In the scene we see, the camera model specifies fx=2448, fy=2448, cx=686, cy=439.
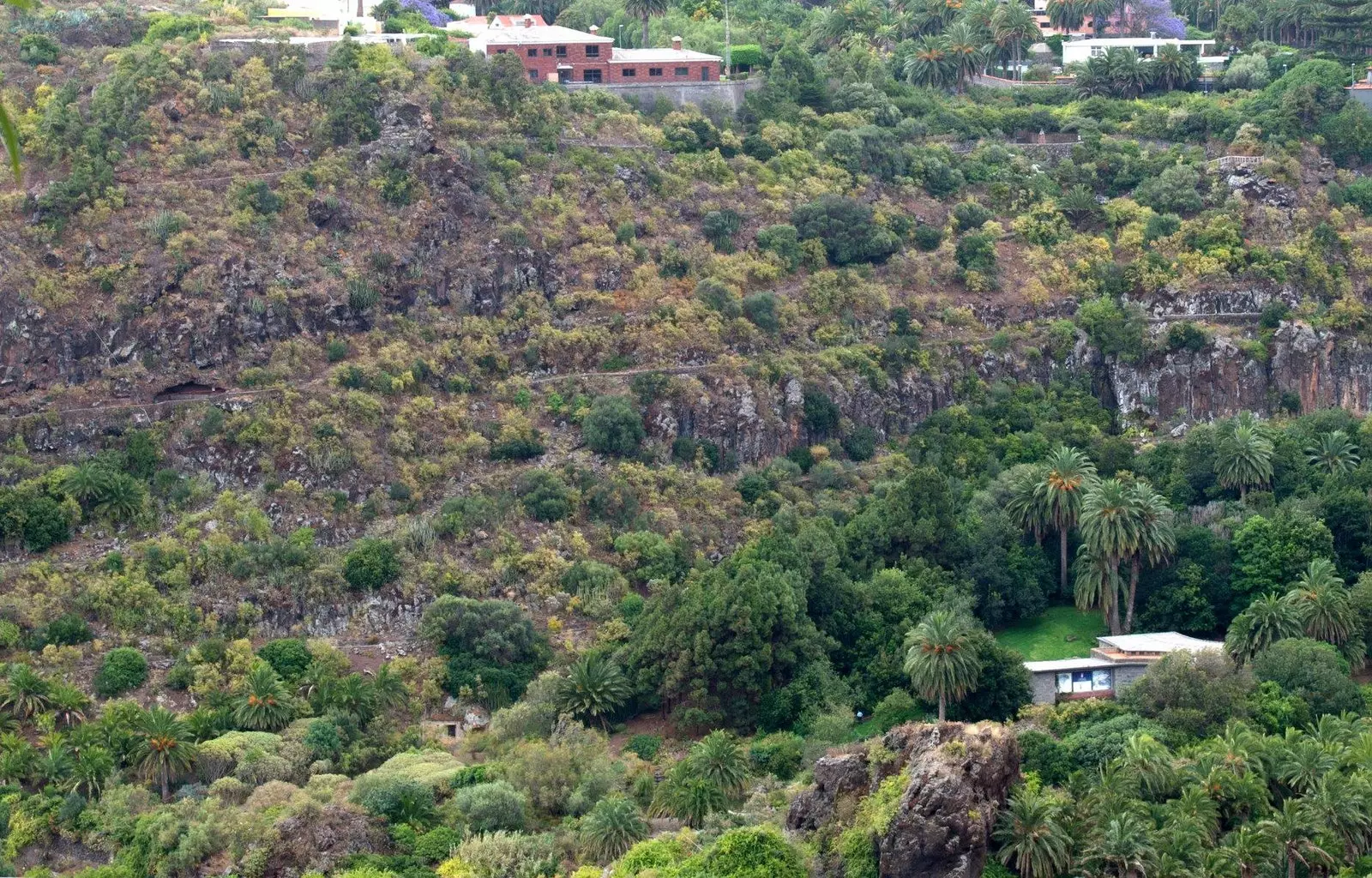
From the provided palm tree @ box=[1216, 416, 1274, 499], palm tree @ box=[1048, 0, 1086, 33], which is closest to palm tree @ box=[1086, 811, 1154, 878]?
palm tree @ box=[1216, 416, 1274, 499]

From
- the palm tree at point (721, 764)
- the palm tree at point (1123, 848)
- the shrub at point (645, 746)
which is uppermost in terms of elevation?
the palm tree at point (1123, 848)

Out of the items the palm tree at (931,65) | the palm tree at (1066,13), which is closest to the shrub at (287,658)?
the palm tree at (931,65)

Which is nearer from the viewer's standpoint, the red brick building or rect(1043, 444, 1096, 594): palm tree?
rect(1043, 444, 1096, 594): palm tree

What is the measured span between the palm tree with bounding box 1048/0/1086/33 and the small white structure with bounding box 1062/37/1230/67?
2.40m

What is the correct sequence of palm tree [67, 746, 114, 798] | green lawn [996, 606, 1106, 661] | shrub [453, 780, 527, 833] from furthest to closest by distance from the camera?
green lawn [996, 606, 1106, 661] < palm tree [67, 746, 114, 798] < shrub [453, 780, 527, 833]

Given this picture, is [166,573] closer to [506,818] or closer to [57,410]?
[57,410]

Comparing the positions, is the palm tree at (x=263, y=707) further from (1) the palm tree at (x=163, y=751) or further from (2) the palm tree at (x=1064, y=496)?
(2) the palm tree at (x=1064, y=496)

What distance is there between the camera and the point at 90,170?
92.2 meters

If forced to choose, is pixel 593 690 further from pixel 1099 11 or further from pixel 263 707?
pixel 1099 11

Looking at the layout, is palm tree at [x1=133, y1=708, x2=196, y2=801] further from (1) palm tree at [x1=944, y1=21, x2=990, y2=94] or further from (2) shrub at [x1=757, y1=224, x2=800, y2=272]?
(1) palm tree at [x1=944, y1=21, x2=990, y2=94]

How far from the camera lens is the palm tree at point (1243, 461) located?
291 feet

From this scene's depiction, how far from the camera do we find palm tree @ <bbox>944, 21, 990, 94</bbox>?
119625 mm

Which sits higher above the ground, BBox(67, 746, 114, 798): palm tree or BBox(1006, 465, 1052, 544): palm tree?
BBox(1006, 465, 1052, 544): palm tree

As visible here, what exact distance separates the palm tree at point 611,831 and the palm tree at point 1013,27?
65.1 meters
